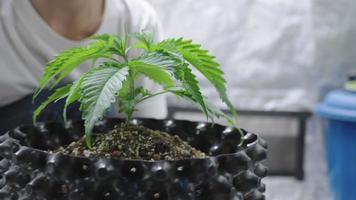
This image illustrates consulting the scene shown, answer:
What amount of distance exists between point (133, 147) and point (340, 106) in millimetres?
1216

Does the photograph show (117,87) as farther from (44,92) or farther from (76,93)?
(44,92)

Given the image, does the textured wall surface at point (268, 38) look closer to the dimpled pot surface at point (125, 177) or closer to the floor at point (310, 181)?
the floor at point (310, 181)

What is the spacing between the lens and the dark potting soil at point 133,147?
0.40 metres

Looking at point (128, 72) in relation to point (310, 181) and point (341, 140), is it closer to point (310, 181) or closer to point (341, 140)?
point (341, 140)

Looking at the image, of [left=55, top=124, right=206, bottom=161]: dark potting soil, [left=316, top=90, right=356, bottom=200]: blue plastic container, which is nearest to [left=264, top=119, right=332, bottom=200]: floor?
[left=316, top=90, right=356, bottom=200]: blue plastic container

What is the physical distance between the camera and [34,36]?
847 millimetres

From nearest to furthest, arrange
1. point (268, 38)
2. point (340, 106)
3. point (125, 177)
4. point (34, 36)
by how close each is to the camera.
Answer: point (125, 177) < point (34, 36) < point (340, 106) < point (268, 38)

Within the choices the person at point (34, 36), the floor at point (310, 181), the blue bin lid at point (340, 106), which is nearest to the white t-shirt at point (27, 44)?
the person at point (34, 36)

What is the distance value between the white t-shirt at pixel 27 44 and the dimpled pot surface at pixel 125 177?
0.44m

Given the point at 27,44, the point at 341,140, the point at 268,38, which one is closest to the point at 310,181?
the point at 341,140

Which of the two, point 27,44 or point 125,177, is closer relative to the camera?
point 125,177

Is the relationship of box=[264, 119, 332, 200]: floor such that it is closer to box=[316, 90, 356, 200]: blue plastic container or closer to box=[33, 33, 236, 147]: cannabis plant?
box=[316, 90, 356, 200]: blue plastic container

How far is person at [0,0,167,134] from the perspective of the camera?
829 millimetres

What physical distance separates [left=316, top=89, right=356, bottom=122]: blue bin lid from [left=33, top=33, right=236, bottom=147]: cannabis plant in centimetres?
117
